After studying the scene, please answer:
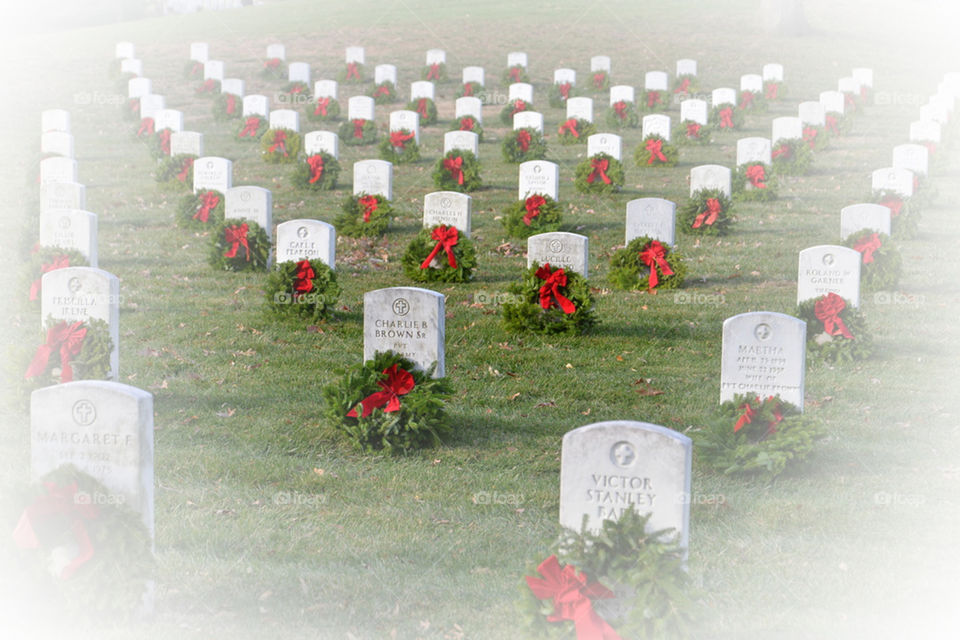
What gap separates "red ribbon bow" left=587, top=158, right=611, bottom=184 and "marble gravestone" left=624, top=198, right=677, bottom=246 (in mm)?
4390

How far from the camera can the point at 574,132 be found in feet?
75.9

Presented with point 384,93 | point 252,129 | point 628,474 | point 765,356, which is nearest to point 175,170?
point 252,129

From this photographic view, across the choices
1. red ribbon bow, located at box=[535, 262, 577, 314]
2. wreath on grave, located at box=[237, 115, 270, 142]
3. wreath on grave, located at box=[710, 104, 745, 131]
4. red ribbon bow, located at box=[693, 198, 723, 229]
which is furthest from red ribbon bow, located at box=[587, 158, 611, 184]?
wreath on grave, located at box=[237, 115, 270, 142]

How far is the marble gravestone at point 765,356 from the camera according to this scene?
7.68 meters

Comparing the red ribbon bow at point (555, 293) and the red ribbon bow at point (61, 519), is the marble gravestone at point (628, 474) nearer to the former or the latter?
the red ribbon bow at point (61, 519)

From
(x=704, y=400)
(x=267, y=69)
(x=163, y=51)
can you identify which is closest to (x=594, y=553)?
(x=704, y=400)

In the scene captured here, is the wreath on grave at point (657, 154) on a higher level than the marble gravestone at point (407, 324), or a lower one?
higher

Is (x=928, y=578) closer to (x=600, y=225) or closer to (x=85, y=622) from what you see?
(x=85, y=622)

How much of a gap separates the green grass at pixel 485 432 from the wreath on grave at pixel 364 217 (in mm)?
281

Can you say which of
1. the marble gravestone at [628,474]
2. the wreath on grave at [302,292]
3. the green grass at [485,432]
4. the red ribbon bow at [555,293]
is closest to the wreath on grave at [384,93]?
the green grass at [485,432]

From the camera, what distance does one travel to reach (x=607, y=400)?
916cm

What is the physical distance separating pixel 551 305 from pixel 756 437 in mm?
3887

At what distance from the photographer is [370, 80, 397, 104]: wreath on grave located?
28297 millimetres

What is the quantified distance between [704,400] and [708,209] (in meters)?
7.07
